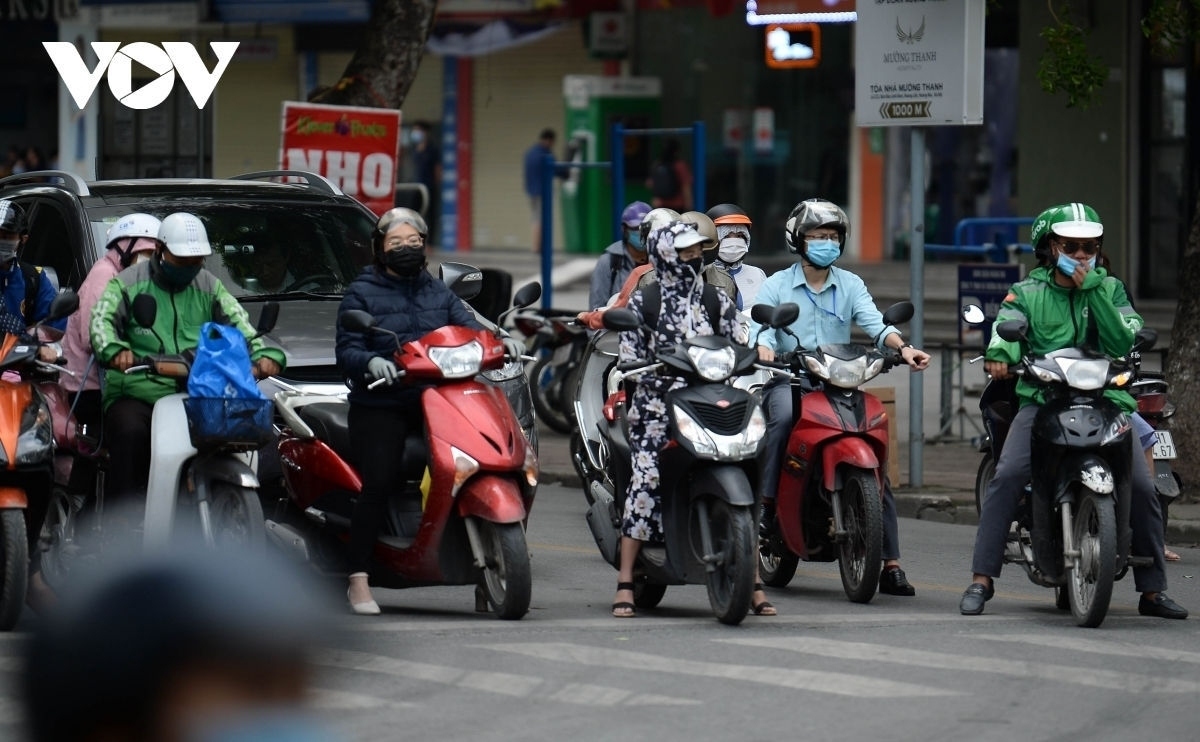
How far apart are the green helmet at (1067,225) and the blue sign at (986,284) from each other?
20.5ft

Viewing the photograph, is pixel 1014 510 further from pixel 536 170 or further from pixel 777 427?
pixel 536 170

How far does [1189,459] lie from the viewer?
40.6ft

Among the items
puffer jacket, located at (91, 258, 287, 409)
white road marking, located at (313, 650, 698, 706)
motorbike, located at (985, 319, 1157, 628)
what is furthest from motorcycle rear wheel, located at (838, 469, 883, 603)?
puffer jacket, located at (91, 258, 287, 409)

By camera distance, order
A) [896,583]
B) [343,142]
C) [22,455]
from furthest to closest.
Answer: [343,142], [896,583], [22,455]

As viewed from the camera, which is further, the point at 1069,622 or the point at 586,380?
the point at 586,380

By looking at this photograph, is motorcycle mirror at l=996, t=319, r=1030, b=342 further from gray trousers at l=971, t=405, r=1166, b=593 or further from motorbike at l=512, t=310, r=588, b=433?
motorbike at l=512, t=310, r=588, b=433

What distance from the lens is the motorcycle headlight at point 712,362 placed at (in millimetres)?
8227

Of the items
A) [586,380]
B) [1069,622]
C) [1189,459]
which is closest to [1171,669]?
[1069,622]

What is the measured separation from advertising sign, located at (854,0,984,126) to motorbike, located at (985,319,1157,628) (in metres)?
4.14

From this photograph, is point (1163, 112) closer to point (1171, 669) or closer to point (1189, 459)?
point (1189, 459)

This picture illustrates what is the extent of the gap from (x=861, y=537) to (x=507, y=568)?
172cm

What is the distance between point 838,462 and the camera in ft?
29.5

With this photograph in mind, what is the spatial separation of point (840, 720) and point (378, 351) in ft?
9.37

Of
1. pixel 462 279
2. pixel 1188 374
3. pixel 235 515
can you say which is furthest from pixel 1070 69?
pixel 235 515
